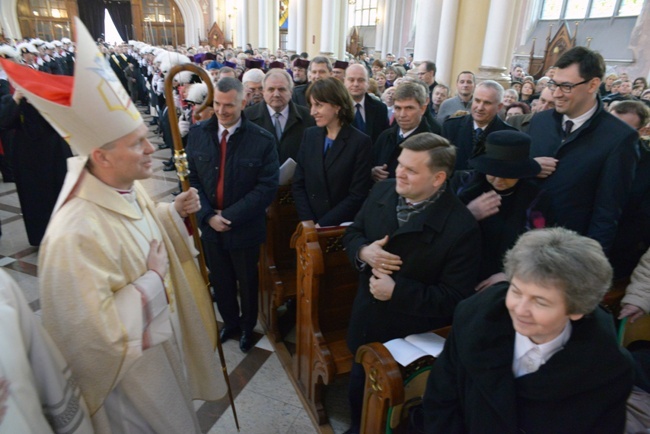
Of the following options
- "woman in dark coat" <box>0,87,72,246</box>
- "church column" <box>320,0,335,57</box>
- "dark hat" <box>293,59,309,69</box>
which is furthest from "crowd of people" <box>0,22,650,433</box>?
"church column" <box>320,0,335,57</box>

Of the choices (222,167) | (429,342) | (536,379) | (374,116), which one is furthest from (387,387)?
(374,116)

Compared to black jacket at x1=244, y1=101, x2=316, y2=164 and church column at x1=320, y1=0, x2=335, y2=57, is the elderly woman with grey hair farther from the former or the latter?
church column at x1=320, y1=0, x2=335, y2=57

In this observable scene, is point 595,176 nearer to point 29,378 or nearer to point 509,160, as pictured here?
point 509,160

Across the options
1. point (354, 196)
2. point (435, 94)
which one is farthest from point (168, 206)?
point (435, 94)

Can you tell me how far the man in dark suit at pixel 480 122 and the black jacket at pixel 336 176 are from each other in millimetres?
886

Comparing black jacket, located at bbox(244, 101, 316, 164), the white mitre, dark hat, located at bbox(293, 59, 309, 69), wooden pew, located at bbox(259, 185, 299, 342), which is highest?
dark hat, located at bbox(293, 59, 309, 69)

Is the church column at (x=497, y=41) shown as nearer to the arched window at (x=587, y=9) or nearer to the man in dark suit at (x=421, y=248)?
the man in dark suit at (x=421, y=248)

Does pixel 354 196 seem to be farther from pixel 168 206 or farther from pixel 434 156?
pixel 168 206

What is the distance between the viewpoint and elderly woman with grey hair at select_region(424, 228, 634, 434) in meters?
1.16

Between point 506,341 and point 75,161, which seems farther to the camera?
point 75,161

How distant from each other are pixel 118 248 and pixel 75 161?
344 millimetres

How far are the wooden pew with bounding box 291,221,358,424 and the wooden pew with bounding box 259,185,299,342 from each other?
482 millimetres

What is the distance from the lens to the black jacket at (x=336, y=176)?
2729mm

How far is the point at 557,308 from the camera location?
1166 millimetres
